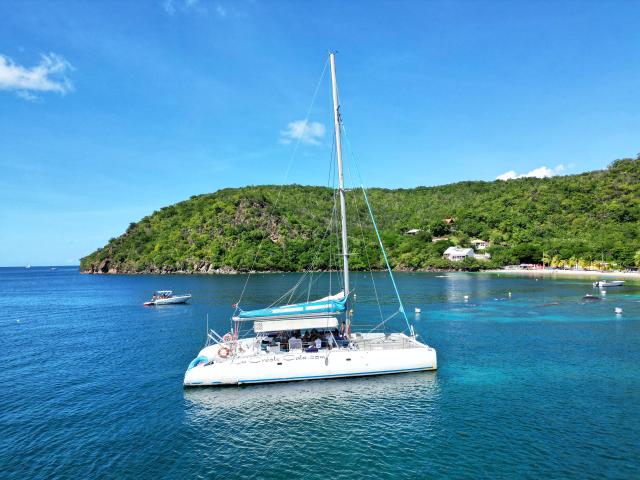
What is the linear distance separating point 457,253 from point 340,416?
15955 cm

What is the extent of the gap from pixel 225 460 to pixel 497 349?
1083 inches

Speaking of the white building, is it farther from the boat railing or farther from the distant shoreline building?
the boat railing

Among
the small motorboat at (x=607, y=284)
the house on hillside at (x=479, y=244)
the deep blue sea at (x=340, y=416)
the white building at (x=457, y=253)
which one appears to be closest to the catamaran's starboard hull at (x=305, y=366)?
the deep blue sea at (x=340, y=416)

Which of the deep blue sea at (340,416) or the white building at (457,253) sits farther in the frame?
the white building at (457,253)

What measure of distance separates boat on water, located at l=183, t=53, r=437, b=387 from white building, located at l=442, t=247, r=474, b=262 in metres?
148

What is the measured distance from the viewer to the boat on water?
1030 inches

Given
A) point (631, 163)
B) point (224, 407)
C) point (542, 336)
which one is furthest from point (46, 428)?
point (631, 163)

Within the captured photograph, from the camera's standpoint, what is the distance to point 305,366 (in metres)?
26.4

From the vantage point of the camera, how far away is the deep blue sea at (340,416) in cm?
1719

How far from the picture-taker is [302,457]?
58.4 feet

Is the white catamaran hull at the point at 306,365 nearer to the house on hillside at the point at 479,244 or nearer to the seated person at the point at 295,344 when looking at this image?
the seated person at the point at 295,344

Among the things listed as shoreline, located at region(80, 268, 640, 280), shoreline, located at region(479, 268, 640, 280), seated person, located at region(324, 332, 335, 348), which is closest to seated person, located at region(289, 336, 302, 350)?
seated person, located at region(324, 332, 335, 348)

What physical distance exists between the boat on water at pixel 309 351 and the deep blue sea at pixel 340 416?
80 cm

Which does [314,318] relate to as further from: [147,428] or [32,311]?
[32,311]
